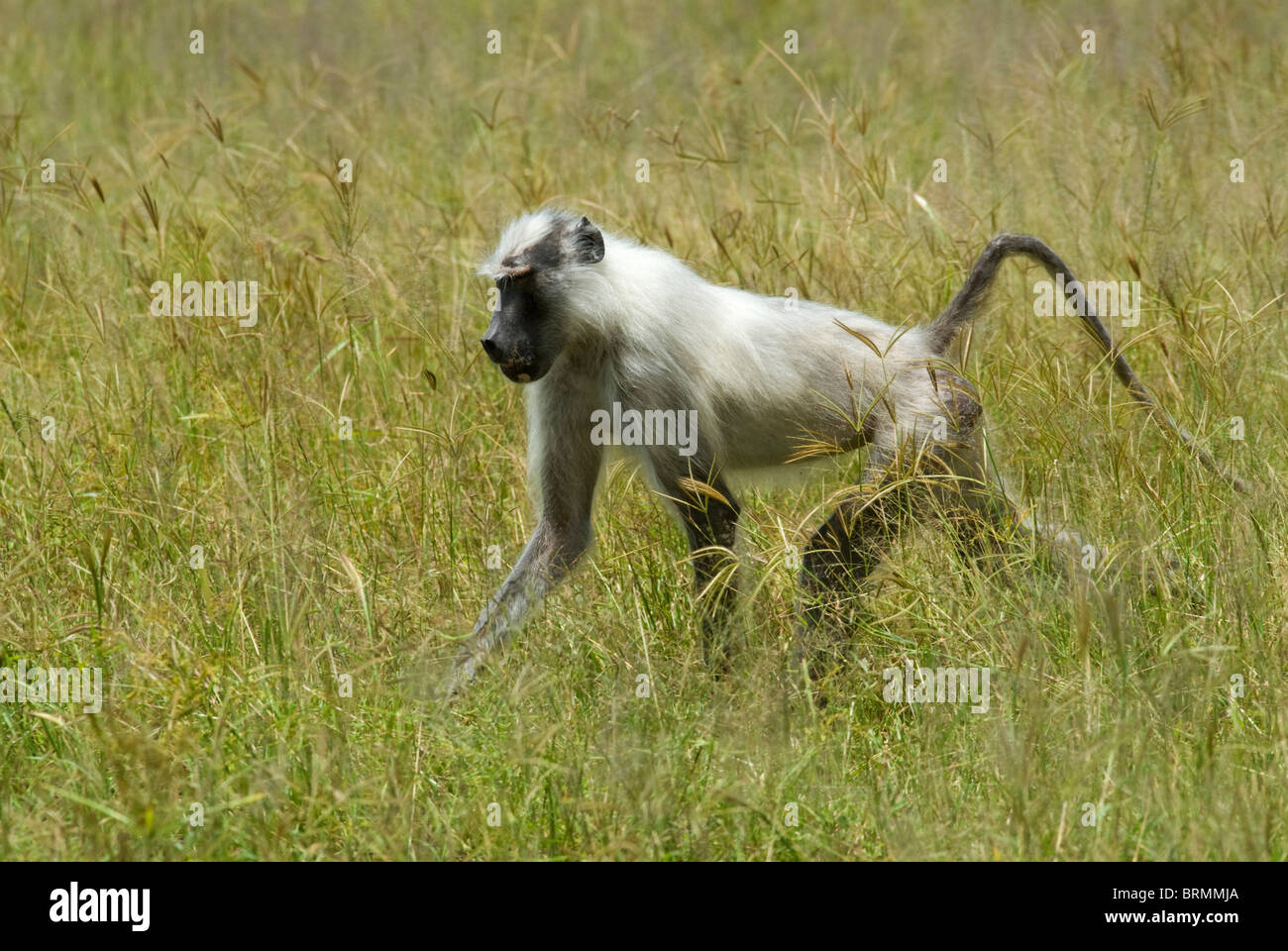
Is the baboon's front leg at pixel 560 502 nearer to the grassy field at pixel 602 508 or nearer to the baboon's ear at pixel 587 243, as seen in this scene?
the grassy field at pixel 602 508

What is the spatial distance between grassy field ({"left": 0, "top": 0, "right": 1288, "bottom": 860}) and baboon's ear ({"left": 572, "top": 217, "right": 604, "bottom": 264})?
684mm

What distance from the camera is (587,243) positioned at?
14.1 feet

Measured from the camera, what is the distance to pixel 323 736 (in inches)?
125

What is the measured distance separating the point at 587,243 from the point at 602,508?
0.91 m

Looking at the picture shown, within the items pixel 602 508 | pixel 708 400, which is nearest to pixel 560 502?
pixel 602 508

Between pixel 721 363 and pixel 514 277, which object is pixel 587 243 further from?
pixel 721 363

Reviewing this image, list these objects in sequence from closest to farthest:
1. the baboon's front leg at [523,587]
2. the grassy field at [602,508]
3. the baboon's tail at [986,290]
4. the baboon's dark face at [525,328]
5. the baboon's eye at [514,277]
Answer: the grassy field at [602,508]
the baboon's front leg at [523,587]
the baboon's dark face at [525,328]
the baboon's eye at [514,277]
the baboon's tail at [986,290]

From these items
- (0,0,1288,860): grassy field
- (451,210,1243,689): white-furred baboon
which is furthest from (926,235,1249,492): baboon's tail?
(0,0,1288,860): grassy field

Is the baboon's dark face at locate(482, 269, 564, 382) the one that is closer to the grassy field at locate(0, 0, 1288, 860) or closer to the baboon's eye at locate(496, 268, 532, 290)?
the baboon's eye at locate(496, 268, 532, 290)

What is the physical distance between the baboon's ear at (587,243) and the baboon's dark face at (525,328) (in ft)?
0.51

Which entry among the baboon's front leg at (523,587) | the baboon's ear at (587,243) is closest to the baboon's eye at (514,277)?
the baboon's ear at (587,243)

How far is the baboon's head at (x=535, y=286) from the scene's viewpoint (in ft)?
13.3

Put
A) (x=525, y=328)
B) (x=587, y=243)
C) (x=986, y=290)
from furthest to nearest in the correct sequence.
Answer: (x=986, y=290), (x=587, y=243), (x=525, y=328)

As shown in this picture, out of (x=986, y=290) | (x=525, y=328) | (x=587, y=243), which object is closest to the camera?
(x=525, y=328)
